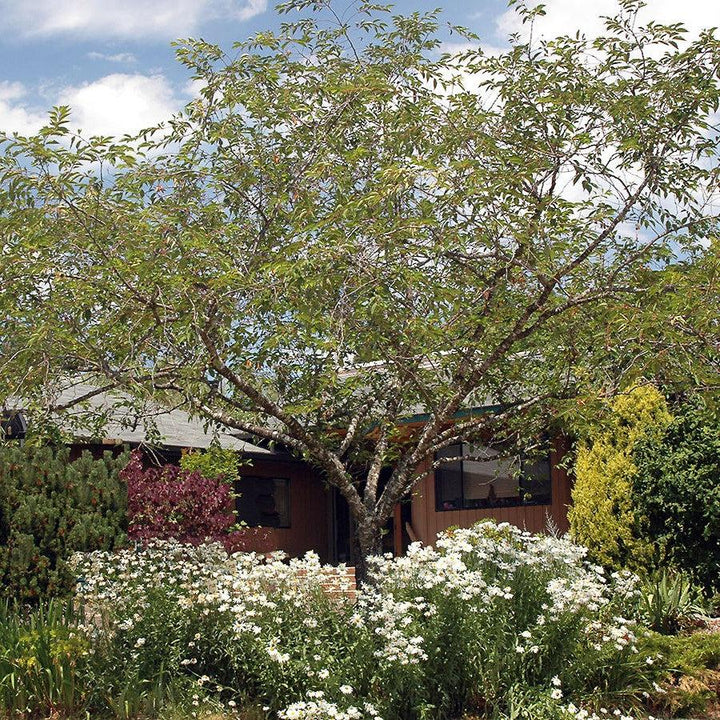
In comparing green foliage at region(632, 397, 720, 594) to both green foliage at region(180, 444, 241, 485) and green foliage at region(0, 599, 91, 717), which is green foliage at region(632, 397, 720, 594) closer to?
green foliage at region(180, 444, 241, 485)

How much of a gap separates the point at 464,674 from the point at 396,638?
80 cm

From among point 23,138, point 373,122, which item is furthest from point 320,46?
point 23,138

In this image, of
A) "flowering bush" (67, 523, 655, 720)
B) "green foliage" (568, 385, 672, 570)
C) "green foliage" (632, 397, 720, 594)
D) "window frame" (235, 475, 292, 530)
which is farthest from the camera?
"window frame" (235, 475, 292, 530)

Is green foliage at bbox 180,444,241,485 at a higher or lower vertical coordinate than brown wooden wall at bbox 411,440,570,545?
higher

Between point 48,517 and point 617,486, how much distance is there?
23.5ft

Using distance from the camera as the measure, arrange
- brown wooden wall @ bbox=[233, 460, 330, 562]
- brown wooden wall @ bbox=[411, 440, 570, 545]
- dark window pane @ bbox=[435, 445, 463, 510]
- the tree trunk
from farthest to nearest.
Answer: brown wooden wall @ bbox=[233, 460, 330, 562] < dark window pane @ bbox=[435, 445, 463, 510] < brown wooden wall @ bbox=[411, 440, 570, 545] < the tree trunk

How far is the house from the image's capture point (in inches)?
668

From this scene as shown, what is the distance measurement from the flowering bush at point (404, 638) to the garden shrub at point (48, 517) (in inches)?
84.7

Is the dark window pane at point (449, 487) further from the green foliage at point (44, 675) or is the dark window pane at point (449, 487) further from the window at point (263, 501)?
the green foliage at point (44, 675)

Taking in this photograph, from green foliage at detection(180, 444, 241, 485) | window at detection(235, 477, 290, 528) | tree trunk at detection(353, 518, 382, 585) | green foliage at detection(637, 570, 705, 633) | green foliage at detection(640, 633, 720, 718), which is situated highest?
green foliage at detection(180, 444, 241, 485)

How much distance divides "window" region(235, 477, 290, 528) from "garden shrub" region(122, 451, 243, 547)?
6972 millimetres

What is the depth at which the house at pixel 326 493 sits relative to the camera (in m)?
17.0

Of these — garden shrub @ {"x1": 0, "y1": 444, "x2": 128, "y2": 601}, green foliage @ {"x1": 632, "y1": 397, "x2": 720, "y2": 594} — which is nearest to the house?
green foliage @ {"x1": 632, "y1": 397, "x2": 720, "y2": 594}

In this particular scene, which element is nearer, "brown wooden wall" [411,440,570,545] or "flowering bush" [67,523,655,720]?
"flowering bush" [67,523,655,720]
